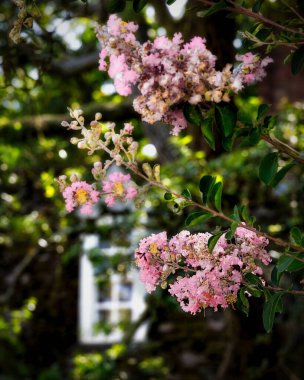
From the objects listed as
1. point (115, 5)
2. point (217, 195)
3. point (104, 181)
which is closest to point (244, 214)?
point (217, 195)

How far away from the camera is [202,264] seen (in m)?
1.23

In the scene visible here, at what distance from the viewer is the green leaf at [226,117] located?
46.5 inches

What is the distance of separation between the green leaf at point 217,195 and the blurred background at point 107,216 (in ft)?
1.01

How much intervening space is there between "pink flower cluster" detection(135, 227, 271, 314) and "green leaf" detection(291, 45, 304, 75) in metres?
0.40

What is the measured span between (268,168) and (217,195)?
0.50ft

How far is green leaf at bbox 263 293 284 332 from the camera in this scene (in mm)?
1198

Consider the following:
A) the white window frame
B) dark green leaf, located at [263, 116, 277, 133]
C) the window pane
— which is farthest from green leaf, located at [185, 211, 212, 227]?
the window pane

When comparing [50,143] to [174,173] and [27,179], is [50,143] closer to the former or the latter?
[27,179]

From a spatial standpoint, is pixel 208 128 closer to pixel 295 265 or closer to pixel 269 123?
pixel 269 123

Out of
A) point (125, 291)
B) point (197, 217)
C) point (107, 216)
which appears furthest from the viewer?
point (125, 291)

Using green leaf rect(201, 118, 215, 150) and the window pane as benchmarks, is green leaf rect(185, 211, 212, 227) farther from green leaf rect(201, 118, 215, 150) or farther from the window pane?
the window pane

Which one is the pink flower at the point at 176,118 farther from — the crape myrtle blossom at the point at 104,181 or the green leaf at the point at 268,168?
the green leaf at the point at 268,168

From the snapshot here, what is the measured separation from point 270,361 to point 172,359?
2.00 metres

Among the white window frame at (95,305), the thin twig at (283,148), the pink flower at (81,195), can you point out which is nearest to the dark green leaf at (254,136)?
the thin twig at (283,148)
